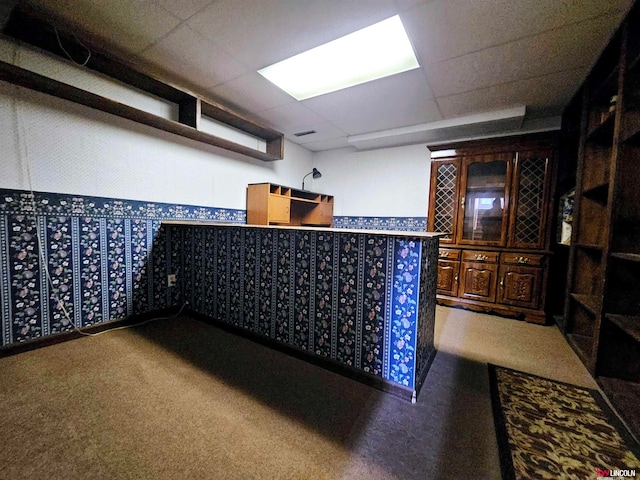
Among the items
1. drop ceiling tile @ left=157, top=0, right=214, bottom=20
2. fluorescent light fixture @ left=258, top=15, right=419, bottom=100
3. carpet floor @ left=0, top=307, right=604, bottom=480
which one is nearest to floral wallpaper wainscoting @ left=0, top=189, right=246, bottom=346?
carpet floor @ left=0, top=307, right=604, bottom=480

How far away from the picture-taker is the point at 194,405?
4.26 feet

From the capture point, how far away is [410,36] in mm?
1707

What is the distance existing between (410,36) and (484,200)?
81.7 inches

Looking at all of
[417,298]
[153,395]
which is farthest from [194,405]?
[417,298]

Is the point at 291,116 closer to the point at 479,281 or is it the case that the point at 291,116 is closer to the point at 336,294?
the point at 336,294

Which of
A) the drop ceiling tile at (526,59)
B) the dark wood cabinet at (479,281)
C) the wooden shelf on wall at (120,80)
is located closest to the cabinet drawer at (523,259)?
the dark wood cabinet at (479,281)

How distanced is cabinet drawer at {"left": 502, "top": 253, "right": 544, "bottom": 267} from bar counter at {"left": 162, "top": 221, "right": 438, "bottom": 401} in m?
1.55

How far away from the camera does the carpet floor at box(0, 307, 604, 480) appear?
0.98m

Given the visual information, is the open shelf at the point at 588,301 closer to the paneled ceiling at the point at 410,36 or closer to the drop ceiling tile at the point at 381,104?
the paneled ceiling at the point at 410,36

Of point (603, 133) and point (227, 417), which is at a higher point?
point (603, 133)

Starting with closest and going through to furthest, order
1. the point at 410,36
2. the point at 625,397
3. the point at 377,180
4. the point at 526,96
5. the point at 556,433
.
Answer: the point at 556,433 < the point at 625,397 < the point at 410,36 < the point at 526,96 < the point at 377,180

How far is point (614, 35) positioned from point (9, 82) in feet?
12.9

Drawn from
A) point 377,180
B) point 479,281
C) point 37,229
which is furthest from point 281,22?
point 479,281

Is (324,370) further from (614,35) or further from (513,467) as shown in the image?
(614,35)
